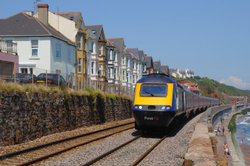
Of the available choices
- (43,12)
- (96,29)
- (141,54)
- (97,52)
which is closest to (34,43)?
(43,12)

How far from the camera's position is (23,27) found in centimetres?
4094

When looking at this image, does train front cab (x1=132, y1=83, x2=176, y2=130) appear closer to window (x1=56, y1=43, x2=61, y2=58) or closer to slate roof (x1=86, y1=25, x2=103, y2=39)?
window (x1=56, y1=43, x2=61, y2=58)

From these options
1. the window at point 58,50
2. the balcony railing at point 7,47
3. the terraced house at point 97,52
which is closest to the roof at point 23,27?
the window at point 58,50

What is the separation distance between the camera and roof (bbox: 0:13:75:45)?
131 feet

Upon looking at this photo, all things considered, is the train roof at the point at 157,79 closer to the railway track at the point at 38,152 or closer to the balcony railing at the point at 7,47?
the railway track at the point at 38,152

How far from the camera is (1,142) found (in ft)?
45.2

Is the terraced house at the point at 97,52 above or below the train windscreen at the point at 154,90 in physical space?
above

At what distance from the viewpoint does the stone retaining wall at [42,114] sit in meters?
14.6

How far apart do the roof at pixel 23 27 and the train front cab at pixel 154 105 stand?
23174mm

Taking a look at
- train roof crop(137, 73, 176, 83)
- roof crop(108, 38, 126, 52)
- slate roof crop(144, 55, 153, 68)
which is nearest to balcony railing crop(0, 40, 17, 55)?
train roof crop(137, 73, 176, 83)

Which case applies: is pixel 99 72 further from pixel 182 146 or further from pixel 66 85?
pixel 182 146

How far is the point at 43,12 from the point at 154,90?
29187mm

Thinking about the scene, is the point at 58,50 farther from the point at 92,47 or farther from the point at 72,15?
the point at 92,47

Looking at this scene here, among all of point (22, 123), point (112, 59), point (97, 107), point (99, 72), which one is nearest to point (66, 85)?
point (97, 107)
